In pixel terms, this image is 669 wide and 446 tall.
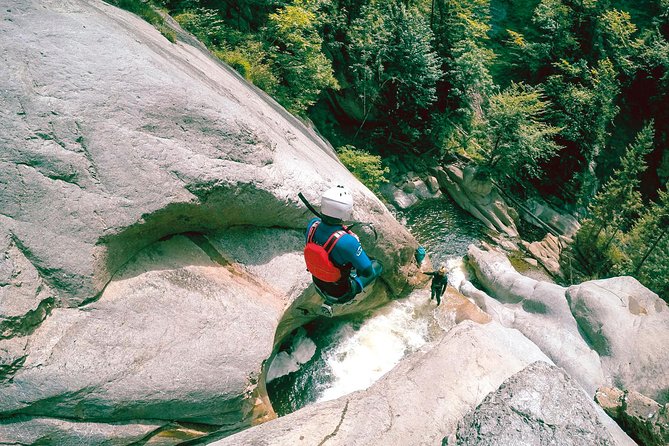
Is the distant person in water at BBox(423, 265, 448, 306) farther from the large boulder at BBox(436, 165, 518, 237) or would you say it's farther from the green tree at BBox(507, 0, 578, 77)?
the green tree at BBox(507, 0, 578, 77)

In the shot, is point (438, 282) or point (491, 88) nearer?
point (438, 282)

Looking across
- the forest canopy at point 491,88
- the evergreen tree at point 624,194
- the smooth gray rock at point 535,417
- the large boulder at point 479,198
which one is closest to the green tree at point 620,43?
the forest canopy at point 491,88

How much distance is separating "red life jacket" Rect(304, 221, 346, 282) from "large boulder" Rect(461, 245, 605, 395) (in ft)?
36.8

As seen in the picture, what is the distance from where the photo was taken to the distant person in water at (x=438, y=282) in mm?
13242

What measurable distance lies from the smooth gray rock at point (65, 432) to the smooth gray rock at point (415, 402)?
1736 mm

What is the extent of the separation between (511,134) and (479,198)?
4.21m

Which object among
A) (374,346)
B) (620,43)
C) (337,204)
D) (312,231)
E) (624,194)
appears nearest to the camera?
(337,204)

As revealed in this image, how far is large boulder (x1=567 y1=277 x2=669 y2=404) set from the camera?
12.1 m

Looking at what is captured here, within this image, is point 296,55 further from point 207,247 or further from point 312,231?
point 312,231

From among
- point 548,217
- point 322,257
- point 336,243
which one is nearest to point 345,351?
point 322,257

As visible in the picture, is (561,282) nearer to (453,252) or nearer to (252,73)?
(453,252)

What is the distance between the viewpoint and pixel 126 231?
6.52 metres

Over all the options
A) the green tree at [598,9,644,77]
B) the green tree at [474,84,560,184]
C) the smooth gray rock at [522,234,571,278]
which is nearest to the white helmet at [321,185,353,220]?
the smooth gray rock at [522,234,571,278]

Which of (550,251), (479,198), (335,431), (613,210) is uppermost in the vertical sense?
(335,431)
